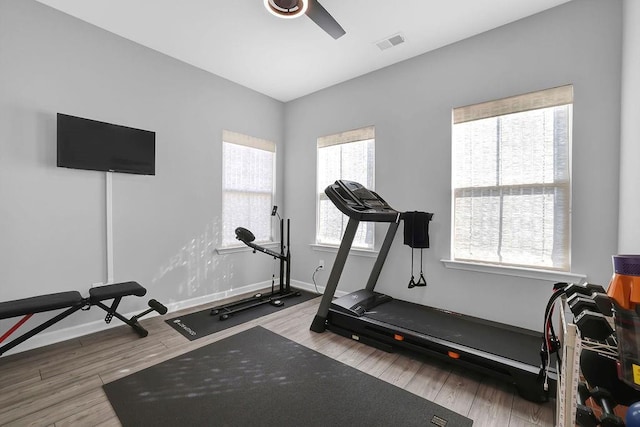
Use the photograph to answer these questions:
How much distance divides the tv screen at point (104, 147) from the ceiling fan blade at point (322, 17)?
2215 millimetres

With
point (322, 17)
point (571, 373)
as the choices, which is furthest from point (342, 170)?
point (571, 373)

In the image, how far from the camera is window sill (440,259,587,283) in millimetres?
2408

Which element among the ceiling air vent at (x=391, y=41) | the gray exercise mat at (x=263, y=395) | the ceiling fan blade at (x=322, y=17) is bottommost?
the gray exercise mat at (x=263, y=395)

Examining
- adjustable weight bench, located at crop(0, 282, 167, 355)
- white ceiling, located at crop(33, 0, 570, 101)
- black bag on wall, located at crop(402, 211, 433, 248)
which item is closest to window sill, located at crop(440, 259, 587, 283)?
black bag on wall, located at crop(402, 211, 433, 248)

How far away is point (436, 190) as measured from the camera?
3166 mm

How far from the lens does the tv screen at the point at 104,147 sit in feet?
8.61

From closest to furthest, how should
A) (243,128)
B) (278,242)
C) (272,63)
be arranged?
(272,63), (243,128), (278,242)

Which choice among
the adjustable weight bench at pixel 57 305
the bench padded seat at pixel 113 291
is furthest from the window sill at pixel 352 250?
the bench padded seat at pixel 113 291

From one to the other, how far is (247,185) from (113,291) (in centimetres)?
217

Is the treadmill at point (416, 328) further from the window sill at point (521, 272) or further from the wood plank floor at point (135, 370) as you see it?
the window sill at point (521, 272)

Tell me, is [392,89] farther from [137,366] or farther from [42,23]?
[137,366]

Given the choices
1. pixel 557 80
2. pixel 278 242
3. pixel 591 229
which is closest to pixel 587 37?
pixel 557 80

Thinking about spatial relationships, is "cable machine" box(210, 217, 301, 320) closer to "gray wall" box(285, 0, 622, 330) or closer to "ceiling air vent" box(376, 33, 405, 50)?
"gray wall" box(285, 0, 622, 330)

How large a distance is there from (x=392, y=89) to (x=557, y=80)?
1.61m
